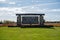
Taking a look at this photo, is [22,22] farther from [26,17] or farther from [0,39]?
[0,39]

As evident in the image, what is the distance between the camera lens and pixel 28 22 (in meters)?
37.7

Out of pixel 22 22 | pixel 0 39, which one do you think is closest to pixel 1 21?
pixel 22 22

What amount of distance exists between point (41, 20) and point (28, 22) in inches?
120

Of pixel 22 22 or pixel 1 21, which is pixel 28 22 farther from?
pixel 1 21

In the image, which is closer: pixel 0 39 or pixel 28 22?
pixel 0 39

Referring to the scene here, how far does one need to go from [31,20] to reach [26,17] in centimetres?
134

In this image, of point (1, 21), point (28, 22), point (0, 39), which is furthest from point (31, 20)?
point (0, 39)

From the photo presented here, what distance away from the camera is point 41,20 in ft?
124

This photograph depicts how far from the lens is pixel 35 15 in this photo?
37.8 m

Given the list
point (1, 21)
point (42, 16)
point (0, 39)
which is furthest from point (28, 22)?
point (0, 39)

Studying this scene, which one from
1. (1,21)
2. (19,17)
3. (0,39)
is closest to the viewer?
(0,39)

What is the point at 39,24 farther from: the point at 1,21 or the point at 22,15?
the point at 1,21

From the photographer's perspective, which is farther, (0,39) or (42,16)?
(42,16)

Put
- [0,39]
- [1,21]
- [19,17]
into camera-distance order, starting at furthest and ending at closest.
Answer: [1,21] < [19,17] < [0,39]
